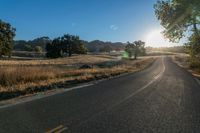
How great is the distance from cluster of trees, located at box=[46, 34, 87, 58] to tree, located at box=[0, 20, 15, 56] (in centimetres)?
4539

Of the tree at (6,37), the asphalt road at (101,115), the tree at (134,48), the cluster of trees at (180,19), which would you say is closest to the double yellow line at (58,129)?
the asphalt road at (101,115)

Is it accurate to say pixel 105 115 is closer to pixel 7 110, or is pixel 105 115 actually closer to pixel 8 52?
pixel 7 110

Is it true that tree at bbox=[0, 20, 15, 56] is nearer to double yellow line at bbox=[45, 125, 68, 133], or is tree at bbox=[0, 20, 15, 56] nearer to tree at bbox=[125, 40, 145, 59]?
double yellow line at bbox=[45, 125, 68, 133]

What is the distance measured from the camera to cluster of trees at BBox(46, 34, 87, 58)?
103312mm

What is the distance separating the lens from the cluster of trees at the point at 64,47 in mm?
103312

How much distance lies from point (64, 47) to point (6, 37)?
51408 millimetres

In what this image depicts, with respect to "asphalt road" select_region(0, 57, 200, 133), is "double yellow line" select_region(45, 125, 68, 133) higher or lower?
higher

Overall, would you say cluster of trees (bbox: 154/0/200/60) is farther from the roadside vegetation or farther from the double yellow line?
the double yellow line

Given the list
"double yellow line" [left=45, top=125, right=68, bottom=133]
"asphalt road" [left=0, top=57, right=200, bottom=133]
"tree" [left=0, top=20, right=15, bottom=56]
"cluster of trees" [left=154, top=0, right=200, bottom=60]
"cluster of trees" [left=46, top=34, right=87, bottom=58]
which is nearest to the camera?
"double yellow line" [left=45, top=125, right=68, bottom=133]

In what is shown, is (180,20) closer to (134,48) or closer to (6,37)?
(6,37)

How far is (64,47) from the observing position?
107 m

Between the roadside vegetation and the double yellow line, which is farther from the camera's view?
the roadside vegetation

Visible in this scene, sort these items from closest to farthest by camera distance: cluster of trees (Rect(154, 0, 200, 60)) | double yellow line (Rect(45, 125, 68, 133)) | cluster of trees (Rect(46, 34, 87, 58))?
double yellow line (Rect(45, 125, 68, 133)) → cluster of trees (Rect(154, 0, 200, 60)) → cluster of trees (Rect(46, 34, 87, 58))

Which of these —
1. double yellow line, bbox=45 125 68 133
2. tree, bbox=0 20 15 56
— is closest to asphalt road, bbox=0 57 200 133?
double yellow line, bbox=45 125 68 133
